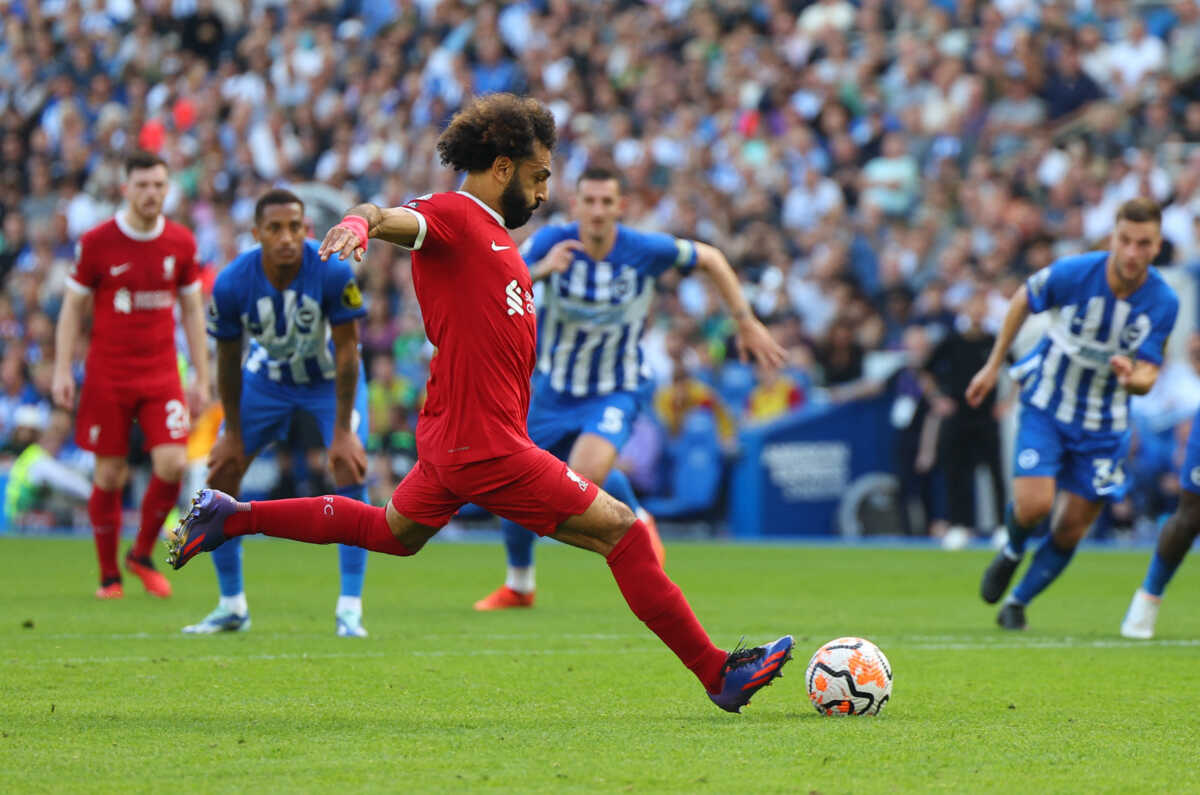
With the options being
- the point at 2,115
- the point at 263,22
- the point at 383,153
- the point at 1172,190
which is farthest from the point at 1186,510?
the point at 2,115

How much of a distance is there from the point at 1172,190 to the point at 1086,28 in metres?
2.63

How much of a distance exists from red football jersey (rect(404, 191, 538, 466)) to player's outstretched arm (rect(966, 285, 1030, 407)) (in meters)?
3.71

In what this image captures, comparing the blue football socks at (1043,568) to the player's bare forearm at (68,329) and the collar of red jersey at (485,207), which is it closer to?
the collar of red jersey at (485,207)

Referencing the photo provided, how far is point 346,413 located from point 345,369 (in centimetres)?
22

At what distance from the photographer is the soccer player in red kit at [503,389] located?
19.8 feet

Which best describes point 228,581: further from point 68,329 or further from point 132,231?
point 132,231

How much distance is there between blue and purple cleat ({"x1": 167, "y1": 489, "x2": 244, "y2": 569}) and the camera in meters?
6.37

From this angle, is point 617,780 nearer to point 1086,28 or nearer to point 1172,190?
point 1172,190

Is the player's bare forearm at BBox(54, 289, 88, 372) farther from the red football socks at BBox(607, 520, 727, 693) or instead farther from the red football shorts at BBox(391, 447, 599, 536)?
the red football socks at BBox(607, 520, 727, 693)

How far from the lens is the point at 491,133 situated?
611 centimetres

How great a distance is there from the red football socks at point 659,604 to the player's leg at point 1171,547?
3.85 meters

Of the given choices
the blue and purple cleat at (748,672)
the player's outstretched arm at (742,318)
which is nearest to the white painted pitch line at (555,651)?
the player's outstretched arm at (742,318)

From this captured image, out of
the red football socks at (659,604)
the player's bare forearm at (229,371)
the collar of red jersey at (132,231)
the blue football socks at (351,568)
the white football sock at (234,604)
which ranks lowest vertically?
the white football sock at (234,604)

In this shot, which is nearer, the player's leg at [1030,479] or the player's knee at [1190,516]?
the player's knee at [1190,516]
